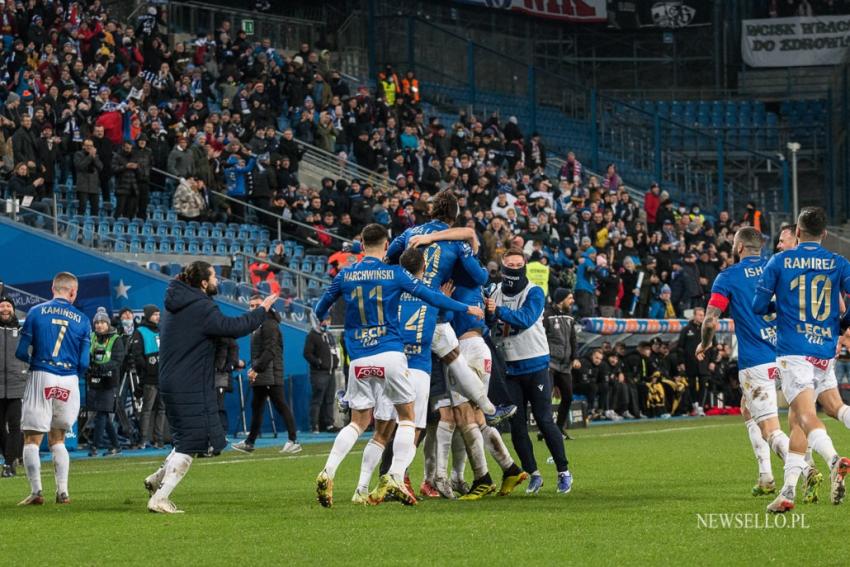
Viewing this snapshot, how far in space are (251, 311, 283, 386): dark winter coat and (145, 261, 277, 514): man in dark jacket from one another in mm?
8920

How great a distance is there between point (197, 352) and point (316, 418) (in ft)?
43.4

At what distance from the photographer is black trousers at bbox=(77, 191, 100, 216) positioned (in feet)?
88.3

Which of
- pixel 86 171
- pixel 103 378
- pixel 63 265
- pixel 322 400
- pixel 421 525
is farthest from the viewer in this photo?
pixel 86 171

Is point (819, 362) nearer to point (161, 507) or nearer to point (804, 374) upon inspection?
point (804, 374)

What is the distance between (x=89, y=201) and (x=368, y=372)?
54.7 ft

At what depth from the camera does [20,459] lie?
18.6 m

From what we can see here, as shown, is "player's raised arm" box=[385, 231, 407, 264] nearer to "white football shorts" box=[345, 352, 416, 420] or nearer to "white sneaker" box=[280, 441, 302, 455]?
"white football shorts" box=[345, 352, 416, 420]

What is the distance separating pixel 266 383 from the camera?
21.1m

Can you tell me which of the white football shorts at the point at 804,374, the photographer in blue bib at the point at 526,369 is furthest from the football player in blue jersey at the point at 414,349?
the white football shorts at the point at 804,374

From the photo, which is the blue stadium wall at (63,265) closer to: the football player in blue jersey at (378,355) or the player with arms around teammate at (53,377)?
the player with arms around teammate at (53,377)

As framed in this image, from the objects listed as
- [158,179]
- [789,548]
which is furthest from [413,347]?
[158,179]

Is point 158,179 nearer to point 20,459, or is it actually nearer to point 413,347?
point 20,459

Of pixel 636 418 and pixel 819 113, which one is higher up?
pixel 819 113

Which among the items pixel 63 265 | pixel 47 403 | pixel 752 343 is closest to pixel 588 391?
pixel 63 265
